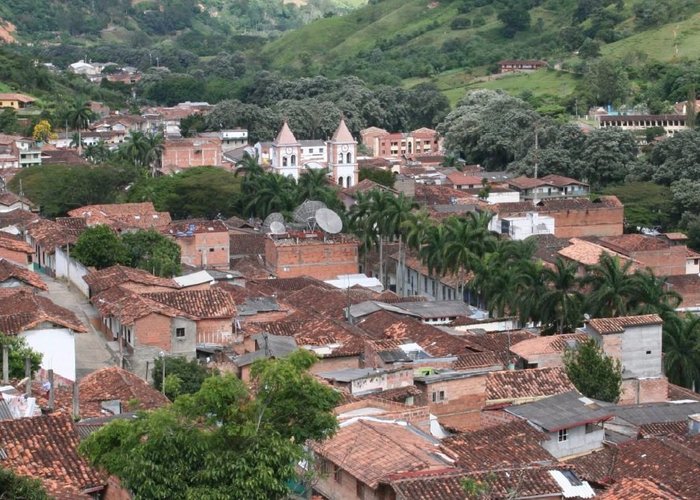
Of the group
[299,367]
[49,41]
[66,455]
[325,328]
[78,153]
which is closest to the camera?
[299,367]

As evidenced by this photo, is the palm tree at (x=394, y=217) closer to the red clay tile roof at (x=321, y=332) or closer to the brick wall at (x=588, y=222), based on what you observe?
the brick wall at (x=588, y=222)

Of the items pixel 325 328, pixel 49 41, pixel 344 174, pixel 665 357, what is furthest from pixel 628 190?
pixel 49 41

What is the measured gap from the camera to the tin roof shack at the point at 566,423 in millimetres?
25281

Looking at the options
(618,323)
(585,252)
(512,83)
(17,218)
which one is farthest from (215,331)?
(512,83)

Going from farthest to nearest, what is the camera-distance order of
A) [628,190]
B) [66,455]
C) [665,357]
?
[628,190] < [665,357] < [66,455]

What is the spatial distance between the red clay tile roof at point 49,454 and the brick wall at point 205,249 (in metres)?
33.8

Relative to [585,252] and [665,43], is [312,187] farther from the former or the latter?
[665,43]

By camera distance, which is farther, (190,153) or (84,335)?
(190,153)

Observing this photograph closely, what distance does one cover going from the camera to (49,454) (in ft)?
63.1

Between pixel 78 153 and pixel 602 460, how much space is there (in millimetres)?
63171

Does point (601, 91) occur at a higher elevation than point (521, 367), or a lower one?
higher

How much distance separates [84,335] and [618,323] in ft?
45.6

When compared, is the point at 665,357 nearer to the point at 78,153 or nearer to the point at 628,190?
the point at 628,190

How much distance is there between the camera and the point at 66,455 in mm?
19312
